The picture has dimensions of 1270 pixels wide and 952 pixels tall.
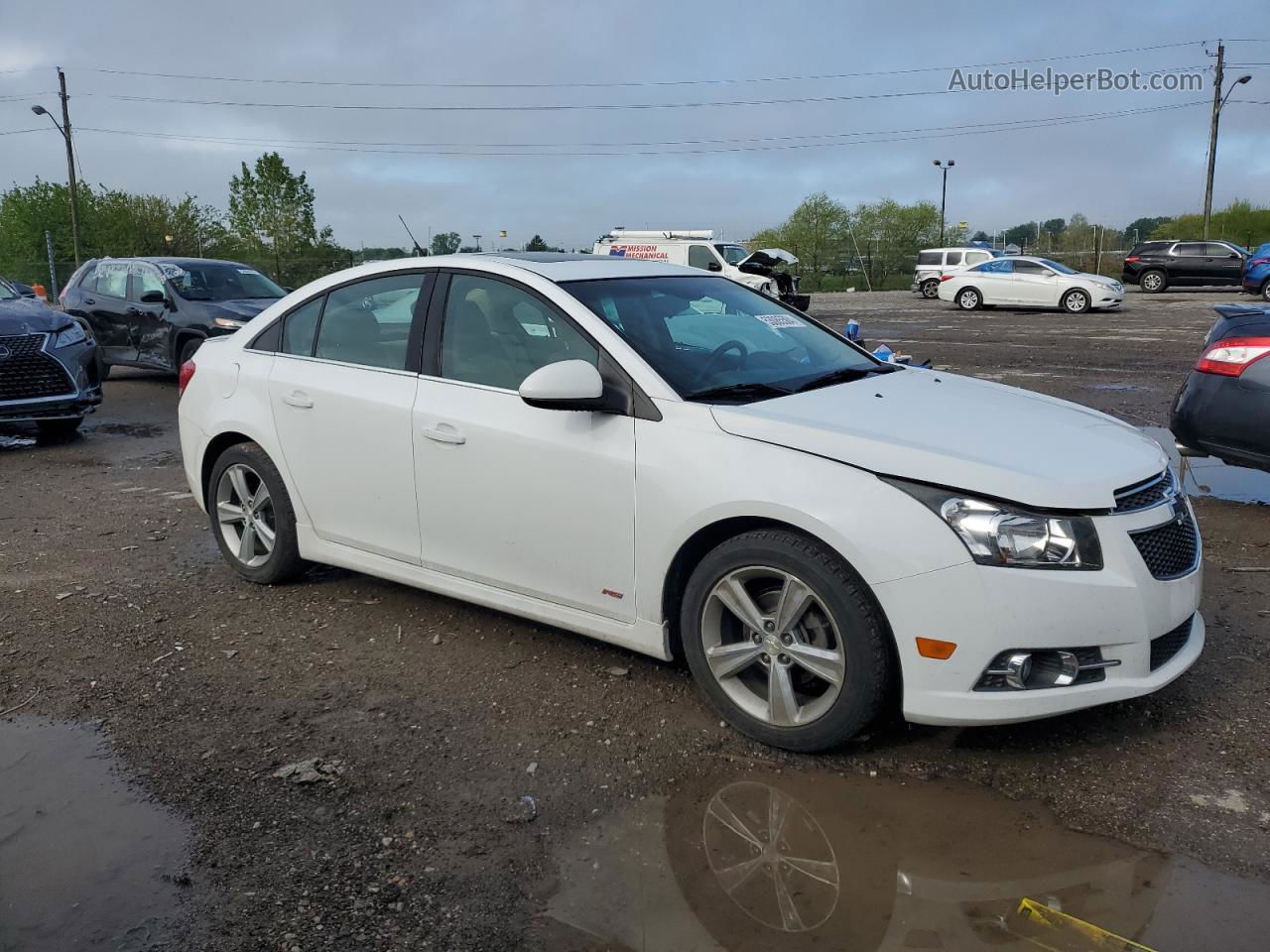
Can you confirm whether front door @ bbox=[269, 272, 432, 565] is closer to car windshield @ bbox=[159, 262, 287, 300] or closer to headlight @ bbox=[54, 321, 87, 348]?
headlight @ bbox=[54, 321, 87, 348]

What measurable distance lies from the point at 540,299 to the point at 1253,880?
304 centimetres

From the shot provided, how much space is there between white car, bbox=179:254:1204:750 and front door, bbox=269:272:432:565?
0.01 meters

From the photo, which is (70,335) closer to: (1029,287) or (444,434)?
(444,434)

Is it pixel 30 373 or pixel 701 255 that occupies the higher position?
pixel 701 255

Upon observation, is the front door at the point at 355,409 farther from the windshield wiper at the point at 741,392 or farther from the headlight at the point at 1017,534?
the headlight at the point at 1017,534

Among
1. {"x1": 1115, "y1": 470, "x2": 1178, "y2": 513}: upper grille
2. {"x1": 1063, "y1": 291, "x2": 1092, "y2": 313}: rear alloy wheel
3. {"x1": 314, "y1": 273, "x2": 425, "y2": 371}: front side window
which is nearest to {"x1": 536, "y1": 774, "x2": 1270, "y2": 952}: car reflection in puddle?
{"x1": 1115, "y1": 470, "x2": 1178, "y2": 513}: upper grille

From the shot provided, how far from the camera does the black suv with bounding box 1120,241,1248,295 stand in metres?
32.8

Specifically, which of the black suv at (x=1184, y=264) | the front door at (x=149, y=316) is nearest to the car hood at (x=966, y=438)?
the front door at (x=149, y=316)

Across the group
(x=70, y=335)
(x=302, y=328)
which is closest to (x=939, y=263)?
(x=70, y=335)

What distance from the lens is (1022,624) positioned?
10.5 feet

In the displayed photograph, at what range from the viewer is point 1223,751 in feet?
11.6

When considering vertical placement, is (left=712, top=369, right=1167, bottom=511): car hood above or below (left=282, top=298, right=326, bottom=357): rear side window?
below

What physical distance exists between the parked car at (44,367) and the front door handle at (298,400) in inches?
231

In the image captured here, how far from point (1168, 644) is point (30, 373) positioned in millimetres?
9466
